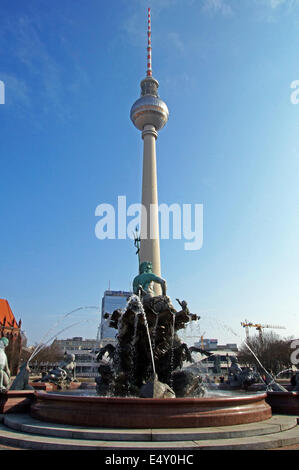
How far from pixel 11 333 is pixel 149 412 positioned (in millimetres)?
60343

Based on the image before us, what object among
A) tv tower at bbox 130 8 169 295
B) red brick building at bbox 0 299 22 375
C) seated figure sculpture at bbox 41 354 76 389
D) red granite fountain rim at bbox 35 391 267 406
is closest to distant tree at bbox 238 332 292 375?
tv tower at bbox 130 8 169 295

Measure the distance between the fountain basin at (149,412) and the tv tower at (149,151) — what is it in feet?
124

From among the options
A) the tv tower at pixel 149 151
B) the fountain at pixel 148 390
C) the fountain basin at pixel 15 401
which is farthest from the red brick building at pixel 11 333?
the fountain basin at pixel 15 401

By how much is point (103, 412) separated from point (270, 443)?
3.33 metres

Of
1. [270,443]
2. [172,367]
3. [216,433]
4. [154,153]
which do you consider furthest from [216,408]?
[154,153]

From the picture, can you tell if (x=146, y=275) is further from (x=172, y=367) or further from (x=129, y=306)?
(x=172, y=367)

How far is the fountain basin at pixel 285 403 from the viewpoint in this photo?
31.4 ft

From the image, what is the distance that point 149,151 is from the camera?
55938 millimetres

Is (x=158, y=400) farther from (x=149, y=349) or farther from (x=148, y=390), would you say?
(x=149, y=349)

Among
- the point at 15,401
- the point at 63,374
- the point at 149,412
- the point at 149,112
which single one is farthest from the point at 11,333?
the point at 149,412

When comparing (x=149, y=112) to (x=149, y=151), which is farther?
(x=149, y=112)

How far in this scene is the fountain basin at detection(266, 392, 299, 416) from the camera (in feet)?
31.4

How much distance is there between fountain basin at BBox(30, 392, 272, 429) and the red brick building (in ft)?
151
